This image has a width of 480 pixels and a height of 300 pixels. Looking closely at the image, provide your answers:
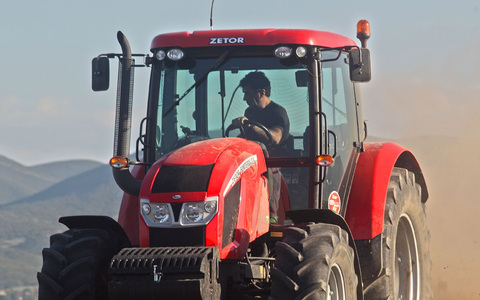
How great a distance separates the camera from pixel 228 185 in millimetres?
7688

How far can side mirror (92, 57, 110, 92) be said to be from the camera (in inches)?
344

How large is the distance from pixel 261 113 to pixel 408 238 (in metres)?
2.45

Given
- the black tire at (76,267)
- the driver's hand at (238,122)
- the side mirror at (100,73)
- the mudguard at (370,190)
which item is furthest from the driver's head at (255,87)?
the black tire at (76,267)

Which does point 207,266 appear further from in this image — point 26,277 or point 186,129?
point 26,277

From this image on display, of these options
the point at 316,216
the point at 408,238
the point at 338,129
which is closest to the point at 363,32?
the point at 338,129

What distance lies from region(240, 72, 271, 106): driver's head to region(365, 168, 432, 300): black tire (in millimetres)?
1641

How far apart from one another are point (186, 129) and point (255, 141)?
0.66 meters

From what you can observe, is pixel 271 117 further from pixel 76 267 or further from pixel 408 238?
pixel 408 238

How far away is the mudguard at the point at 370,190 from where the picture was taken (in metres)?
9.03

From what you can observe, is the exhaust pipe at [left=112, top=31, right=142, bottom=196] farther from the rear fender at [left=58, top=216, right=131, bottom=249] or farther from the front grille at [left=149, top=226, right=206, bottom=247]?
the front grille at [left=149, top=226, right=206, bottom=247]

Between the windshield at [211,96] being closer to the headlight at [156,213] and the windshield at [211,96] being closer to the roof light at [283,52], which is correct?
the roof light at [283,52]

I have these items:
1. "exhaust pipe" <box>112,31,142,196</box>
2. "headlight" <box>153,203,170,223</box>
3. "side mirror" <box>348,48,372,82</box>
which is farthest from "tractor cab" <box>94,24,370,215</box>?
"headlight" <box>153,203,170,223</box>

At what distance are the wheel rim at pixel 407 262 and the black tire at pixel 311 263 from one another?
2340mm

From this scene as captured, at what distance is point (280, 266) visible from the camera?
24.0 ft
